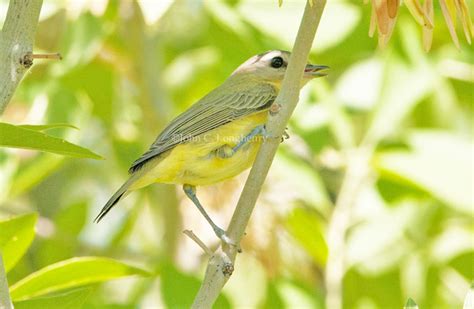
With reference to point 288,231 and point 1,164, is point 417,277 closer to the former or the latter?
point 288,231

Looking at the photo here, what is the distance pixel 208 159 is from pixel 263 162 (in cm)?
113

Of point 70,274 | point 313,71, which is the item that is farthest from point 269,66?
point 70,274

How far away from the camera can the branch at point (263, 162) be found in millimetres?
1815

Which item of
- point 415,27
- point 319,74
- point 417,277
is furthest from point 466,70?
point 319,74

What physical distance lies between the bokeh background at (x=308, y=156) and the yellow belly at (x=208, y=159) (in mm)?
453

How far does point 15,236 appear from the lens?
85.4 inches

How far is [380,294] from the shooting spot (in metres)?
3.82

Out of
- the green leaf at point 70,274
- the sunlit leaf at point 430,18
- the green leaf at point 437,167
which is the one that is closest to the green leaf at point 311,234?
the green leaf at point 437,167

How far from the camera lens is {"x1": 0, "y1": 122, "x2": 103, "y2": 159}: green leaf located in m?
1.73

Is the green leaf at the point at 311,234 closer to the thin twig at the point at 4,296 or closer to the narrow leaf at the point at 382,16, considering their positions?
the narrow leaf at the point at 382,16

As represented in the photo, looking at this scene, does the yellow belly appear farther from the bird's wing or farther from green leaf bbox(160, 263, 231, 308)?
green leaf bbox(160, 263, 231, 308)

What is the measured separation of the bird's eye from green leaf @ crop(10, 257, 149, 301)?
1.44 meters

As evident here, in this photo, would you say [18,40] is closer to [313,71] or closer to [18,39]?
[18,39]

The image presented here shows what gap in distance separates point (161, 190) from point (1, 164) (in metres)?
0.84
